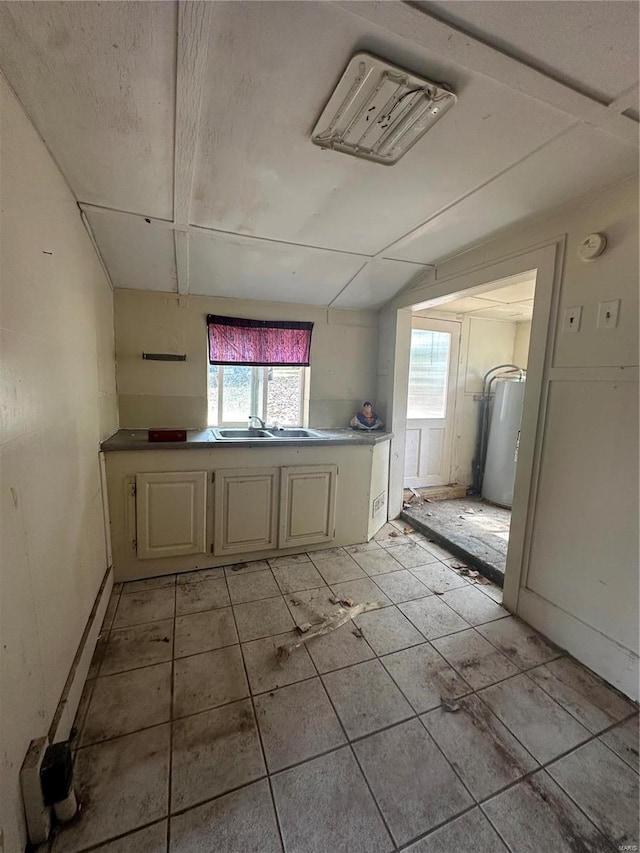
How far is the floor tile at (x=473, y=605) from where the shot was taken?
76.8 inches

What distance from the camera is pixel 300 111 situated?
1.14 m

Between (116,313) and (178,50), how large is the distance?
2.08m

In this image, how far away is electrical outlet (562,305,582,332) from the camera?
1.66 meters

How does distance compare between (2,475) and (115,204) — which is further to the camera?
(115,204)

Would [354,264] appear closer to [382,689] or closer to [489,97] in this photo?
[489,97]

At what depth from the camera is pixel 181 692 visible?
143cm

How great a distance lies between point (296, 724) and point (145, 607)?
3.73ft

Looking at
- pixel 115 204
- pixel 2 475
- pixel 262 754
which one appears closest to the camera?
pixel 2 475

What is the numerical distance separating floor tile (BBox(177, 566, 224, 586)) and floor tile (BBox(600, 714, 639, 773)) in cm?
206

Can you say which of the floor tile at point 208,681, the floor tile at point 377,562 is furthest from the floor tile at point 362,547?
the floor tile at point 208,681

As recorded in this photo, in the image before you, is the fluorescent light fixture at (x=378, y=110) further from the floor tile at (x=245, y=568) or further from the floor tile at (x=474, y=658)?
the floor tile at (x=245, y=568)

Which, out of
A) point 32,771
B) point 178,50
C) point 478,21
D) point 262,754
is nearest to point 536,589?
point 262,754

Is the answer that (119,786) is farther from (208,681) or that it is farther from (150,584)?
(150,584)

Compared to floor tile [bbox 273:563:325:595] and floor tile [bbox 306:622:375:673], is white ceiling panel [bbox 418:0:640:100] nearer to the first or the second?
floor tile [bbox 306:622:375:673]
